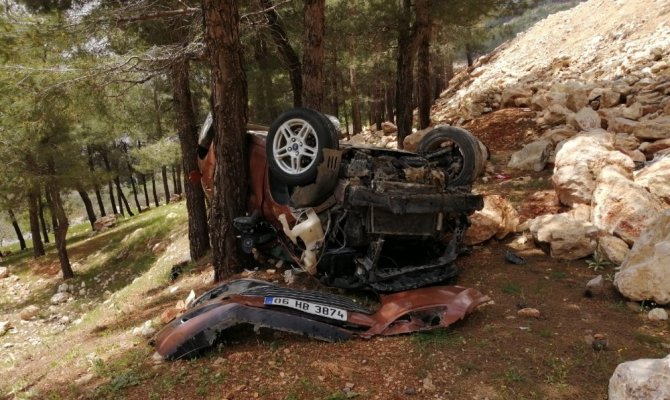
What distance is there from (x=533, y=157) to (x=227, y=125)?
632 centimetres

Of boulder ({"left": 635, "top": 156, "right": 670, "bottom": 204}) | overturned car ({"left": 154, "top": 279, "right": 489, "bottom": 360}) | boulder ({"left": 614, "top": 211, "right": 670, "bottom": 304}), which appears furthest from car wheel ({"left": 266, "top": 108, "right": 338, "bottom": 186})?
boulder ({"left": 635, "top": 156, "right": 670, "bottom": 204})

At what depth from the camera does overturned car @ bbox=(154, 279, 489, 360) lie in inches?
153

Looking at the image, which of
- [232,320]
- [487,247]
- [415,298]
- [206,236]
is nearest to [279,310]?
[232,320]

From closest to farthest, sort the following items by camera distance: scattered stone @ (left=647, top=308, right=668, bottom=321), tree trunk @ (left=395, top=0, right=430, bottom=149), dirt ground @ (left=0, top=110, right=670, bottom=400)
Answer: dirt ground @ (left=0, top=110, right=670, bottom=400) < scattered stone @ (left=647, top=308, right=668, bottom=321) < tree trunk @ (left=395, top=0, right=430, bottom=149)

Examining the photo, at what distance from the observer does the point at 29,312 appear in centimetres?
1289

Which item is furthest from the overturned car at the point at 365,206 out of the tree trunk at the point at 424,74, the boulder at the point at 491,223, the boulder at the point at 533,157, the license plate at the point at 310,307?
the tree trunk at the point at 424,74

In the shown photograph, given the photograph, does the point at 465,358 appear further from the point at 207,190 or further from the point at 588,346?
the point at 207,190

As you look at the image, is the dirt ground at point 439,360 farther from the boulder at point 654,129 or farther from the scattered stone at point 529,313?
the boulder at point 654,129

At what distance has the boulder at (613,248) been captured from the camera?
504 cm

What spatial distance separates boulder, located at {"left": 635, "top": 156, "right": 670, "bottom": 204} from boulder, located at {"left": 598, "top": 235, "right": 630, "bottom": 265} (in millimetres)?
1016

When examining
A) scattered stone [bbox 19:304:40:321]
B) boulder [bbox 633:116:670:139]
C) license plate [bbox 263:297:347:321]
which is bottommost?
scattered stone [bbox 19:304:40:321]

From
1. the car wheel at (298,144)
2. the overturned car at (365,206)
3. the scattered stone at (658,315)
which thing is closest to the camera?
the scattered stone at (658,315)

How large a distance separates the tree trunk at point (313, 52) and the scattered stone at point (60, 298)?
1150cm

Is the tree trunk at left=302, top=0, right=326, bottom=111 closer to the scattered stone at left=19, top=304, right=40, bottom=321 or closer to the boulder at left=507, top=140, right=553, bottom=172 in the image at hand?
the boulder at left=507, top=140, right=553, bottom=172
